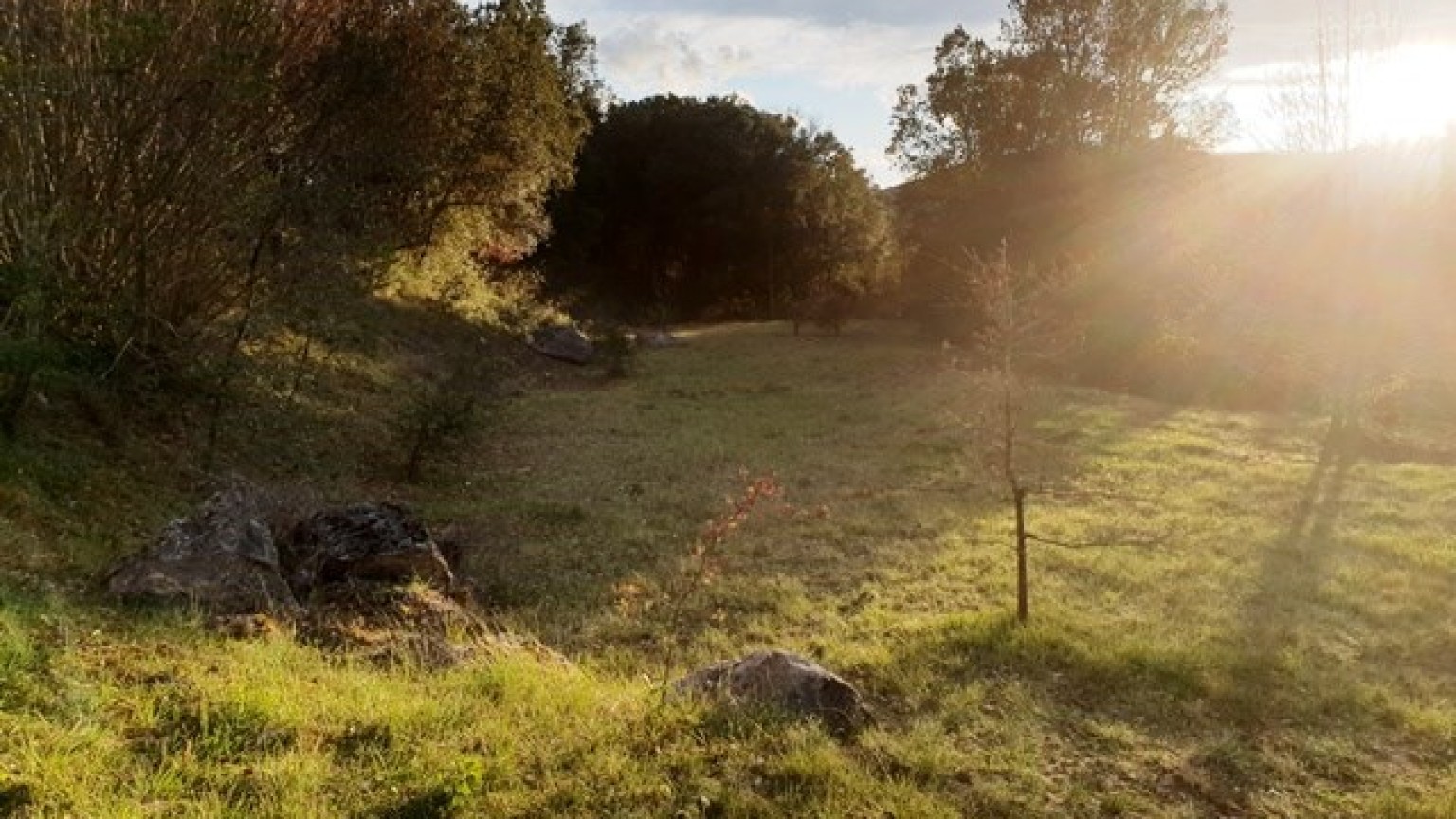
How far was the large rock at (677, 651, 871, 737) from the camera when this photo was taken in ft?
23.2

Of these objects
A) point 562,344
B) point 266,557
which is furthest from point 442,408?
point 562,344

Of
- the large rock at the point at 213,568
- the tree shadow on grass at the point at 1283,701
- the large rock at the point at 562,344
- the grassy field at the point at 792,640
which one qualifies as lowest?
the tree shadow on grass at the point at 1283,701

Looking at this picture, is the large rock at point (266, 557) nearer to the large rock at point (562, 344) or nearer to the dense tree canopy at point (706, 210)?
the large rock at point (562, 344)

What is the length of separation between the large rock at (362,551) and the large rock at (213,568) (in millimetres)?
514

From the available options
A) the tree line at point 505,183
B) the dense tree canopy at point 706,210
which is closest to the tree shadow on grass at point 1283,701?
the tree line at point 505,183

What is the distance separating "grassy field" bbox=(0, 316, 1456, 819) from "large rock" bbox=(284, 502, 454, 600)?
1.43 m

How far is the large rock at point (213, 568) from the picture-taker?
805 cm

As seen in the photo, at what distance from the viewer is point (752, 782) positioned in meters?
5.89

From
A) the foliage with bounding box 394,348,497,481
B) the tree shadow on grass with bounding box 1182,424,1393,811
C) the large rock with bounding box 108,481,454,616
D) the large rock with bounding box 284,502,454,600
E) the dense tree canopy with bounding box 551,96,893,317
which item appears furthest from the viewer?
the dense tree canopy with bounding box 551,96,893,317

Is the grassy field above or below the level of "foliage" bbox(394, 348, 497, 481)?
below

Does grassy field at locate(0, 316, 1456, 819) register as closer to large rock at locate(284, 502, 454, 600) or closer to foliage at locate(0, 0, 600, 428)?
large rock at locate(284, 502, 454, 600)

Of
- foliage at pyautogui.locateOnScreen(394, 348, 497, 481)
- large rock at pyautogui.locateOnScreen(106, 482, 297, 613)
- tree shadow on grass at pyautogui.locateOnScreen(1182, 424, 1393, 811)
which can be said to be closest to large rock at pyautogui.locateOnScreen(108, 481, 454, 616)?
large rock at pyautogui.locateOnScreen(106, 482, 297, 613)

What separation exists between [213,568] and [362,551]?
59.3 inches

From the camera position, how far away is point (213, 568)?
8484mm
